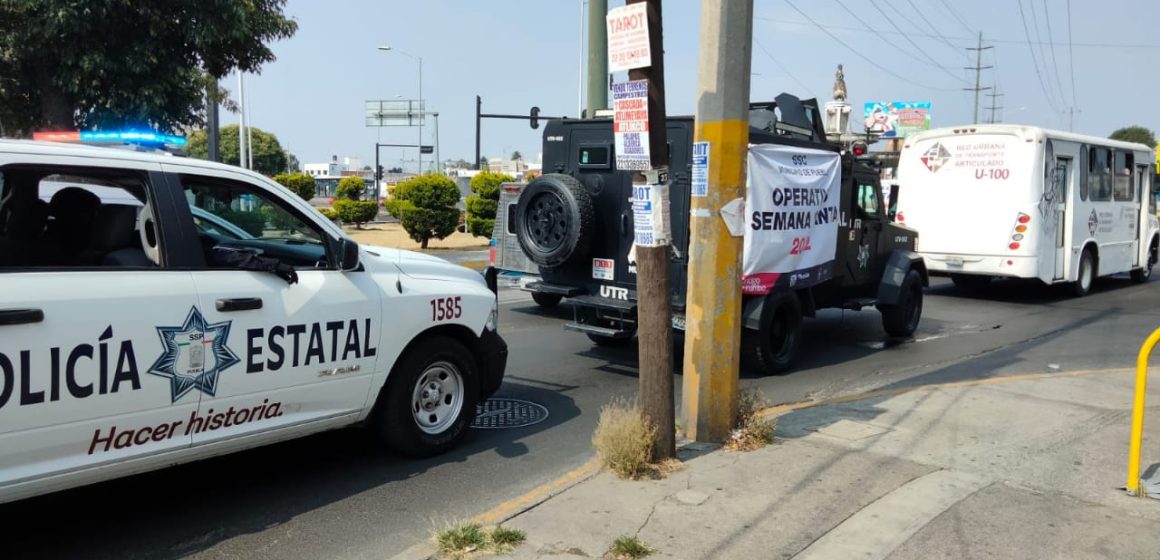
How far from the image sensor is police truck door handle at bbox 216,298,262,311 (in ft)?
14.6

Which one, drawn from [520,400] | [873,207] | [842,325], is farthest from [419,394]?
[842,325]

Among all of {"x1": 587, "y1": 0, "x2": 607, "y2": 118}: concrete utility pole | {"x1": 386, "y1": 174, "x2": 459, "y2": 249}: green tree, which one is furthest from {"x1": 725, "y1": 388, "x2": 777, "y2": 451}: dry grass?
{"x1": 386, "y1": 174, "x2": 459, "y2": 249}: green tree

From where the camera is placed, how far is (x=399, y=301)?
540cm

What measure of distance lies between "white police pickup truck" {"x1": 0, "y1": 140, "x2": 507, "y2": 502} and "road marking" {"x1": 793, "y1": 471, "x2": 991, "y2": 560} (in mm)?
2656

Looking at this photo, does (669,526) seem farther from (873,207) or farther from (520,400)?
(873,207)

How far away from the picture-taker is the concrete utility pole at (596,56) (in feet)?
54.9

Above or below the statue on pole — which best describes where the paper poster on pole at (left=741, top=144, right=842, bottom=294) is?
below

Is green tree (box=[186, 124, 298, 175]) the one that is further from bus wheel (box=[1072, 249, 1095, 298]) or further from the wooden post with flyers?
the wooden post with flyers

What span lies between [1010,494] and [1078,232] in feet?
42.1

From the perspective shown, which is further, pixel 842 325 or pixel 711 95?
pixel 842 325

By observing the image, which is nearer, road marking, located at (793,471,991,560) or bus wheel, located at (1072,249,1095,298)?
road marking, located at (793,471,991,560)

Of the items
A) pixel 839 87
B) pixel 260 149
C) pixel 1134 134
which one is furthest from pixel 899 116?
pixel 260 149

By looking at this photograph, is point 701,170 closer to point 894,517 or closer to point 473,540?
Result: point 894,517

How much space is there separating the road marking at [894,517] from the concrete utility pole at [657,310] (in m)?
1.23
